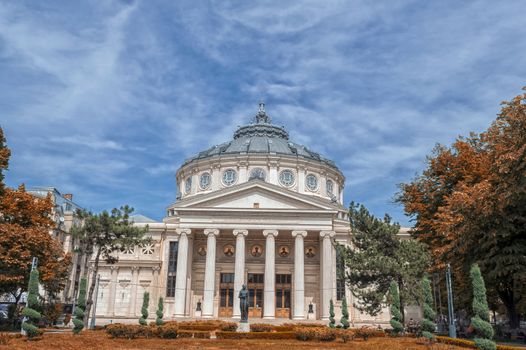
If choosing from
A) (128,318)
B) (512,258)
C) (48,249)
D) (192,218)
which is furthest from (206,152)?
(512,258)

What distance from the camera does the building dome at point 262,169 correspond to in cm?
6081

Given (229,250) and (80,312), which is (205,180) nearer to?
(229,250)

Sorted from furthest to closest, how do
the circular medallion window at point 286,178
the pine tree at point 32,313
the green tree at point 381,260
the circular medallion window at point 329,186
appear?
the circular medallion window at point 329,186 → the circular medallion window at point 286,178 → the green tree at point 381,260 → the pine tree at point 32,313

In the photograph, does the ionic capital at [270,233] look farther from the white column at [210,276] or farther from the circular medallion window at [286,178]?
the circular medallion window at [286,178]

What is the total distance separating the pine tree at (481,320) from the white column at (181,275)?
3288 cm

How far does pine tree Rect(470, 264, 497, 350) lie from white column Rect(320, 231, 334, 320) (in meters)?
27.5

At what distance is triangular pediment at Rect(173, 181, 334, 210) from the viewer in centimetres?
5088

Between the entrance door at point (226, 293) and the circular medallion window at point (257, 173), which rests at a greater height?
the circular medallion window at point (257, 173)

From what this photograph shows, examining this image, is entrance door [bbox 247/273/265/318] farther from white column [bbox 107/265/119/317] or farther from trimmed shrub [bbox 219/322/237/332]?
trimmed shrub [bbox 219/322/237/332]

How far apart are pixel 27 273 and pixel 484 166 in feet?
109

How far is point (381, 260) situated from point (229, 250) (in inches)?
886

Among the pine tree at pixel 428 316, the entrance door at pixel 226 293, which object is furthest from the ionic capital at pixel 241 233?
the pine tree at pixel 428 316

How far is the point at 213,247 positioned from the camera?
4956 cm

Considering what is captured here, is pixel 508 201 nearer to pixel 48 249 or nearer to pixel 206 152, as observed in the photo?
pixel 48 249
